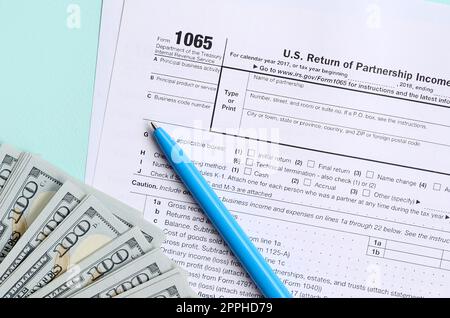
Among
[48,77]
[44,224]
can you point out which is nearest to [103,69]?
[48,77]

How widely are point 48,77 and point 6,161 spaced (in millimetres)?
95

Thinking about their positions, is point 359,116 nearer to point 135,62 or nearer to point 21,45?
point 135,62

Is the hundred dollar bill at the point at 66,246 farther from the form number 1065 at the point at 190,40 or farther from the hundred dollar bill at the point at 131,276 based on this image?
the form number 1065 at the point at 190,40

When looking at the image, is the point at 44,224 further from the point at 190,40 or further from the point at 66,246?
the point at 190,40

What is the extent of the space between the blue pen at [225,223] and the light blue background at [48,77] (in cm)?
9

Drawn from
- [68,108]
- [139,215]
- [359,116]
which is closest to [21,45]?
[68,108]

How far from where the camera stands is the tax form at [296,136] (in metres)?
0.63

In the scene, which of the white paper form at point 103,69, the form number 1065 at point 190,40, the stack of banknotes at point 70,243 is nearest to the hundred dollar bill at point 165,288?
the stack of banknotes at point 70,243

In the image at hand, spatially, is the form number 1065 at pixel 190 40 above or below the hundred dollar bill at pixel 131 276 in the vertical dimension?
above

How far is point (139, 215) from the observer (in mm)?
632

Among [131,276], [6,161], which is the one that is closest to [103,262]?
[131,276]

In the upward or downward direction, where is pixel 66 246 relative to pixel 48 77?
downward

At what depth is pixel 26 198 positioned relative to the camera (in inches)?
24.8
